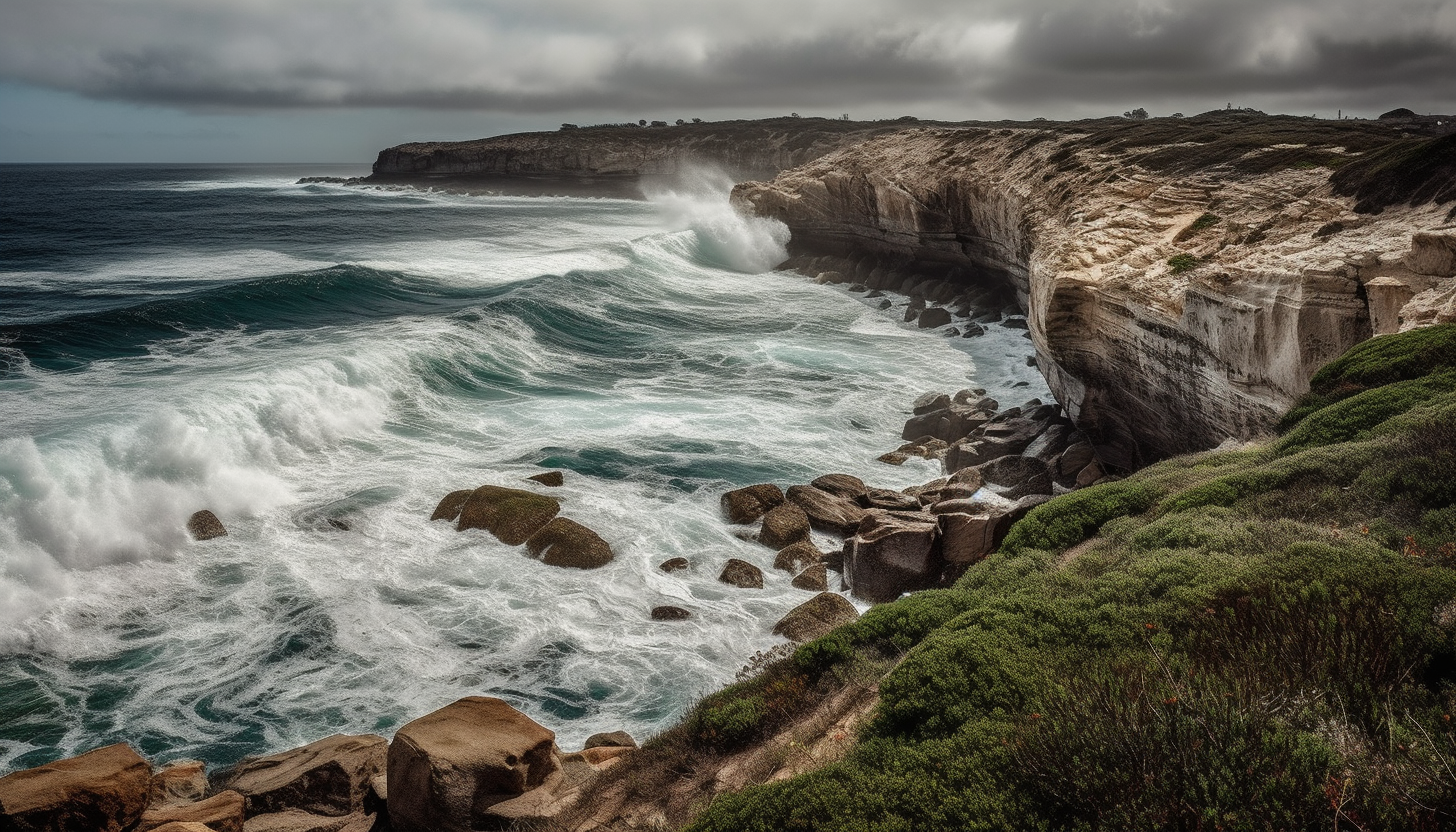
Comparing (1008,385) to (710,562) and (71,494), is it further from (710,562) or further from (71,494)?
(71,494)

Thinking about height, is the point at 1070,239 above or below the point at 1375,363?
above

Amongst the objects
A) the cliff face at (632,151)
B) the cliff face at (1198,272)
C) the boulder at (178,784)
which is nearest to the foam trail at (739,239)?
the cliff face at (1198,272)

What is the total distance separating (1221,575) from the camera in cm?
727

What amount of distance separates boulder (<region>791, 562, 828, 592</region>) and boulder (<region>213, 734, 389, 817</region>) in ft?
22.7

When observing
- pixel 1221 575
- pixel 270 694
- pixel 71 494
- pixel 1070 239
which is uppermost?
pixel 1070 239

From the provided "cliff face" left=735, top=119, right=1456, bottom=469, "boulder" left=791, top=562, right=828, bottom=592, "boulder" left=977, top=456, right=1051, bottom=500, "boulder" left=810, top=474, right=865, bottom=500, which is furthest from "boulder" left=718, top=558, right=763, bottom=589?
"cliff face" left=735, top=119, right=1456, bottom=469

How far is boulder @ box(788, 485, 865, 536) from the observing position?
53.0ft

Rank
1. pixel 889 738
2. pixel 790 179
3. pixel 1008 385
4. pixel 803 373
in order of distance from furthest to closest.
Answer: pixel 790 179, pixel 803 373, pixel 1008 385, pixel 889 738

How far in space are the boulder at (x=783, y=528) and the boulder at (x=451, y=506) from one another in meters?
5.70

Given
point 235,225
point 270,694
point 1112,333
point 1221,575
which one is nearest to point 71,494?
point 270,694

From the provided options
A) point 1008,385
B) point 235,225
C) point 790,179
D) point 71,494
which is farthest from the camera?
point 235,225

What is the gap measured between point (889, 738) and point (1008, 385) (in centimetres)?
2043

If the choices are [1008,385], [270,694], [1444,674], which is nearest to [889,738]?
[1444,674]

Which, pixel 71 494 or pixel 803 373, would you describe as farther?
pixel 803 373
